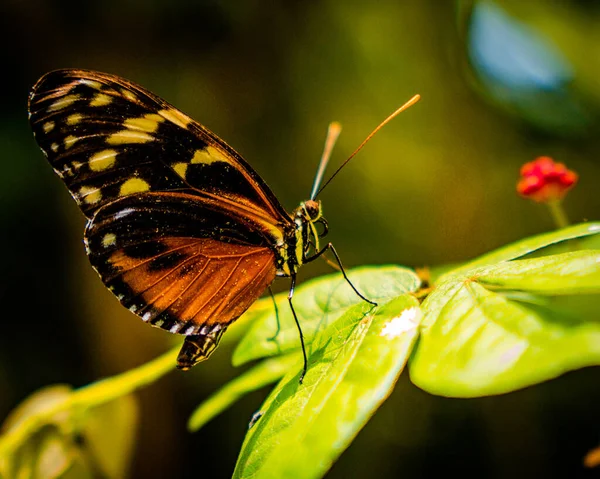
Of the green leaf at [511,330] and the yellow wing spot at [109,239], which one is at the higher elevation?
the yellow wing spot at [109,239]

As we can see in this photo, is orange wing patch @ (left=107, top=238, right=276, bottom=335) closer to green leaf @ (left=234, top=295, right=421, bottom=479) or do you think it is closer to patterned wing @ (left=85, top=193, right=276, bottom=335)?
A: patterned wing @ (left=85, top=193, right=276, bottom=335)

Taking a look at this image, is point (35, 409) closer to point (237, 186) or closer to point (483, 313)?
point (237, 186)

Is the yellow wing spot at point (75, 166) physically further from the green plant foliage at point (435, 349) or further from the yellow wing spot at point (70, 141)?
the green plant foliage at point (435, 349)

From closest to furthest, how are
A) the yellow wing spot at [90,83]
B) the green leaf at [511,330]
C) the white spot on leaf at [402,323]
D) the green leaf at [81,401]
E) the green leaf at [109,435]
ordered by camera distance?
the green leaf at [511,330]
the white spot on leaf at [402,323]
the yellow wing spot at [90,83]
the green leaf at [81,401]
the green leaf at [109,435]

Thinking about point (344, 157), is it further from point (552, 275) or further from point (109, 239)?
point (552, 275)

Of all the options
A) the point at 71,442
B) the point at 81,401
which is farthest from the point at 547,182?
the point at 71,442

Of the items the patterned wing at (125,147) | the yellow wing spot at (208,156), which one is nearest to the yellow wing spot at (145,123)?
the patterned wing at (125,147)
